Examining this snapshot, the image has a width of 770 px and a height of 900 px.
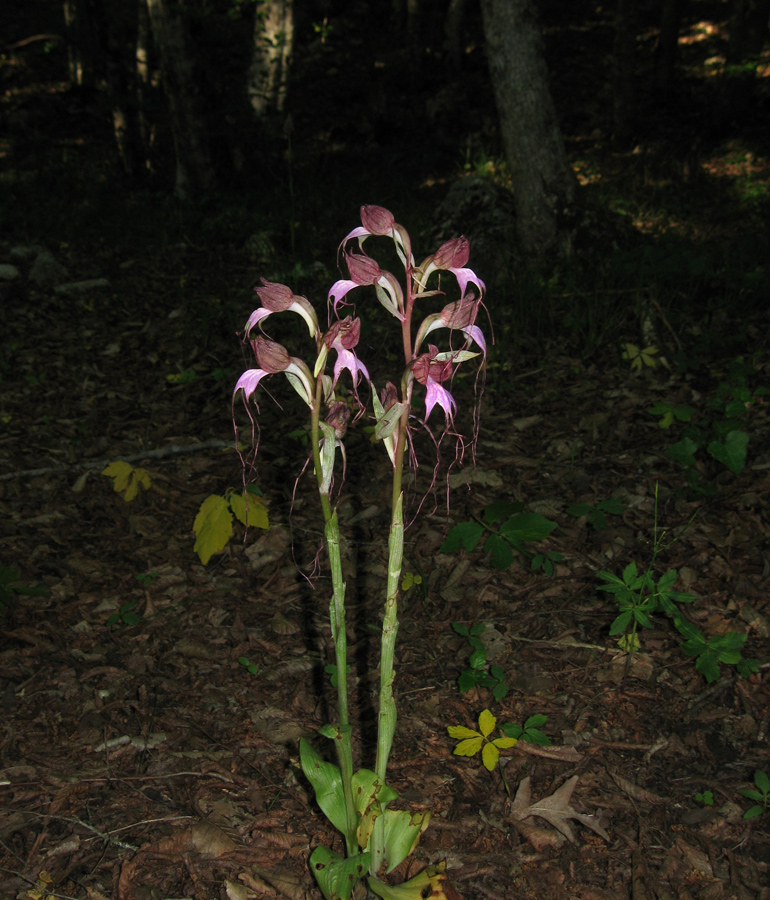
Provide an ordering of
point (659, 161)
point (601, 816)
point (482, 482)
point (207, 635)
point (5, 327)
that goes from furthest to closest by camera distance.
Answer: point (659, 161) < point (5, 327) < point (482, 482) < point (207, 635) < point (601, 816)

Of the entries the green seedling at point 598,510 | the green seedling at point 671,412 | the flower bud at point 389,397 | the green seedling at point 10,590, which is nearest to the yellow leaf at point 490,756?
the green seedling at point 598,510

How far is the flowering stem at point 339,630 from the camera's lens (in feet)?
4.65

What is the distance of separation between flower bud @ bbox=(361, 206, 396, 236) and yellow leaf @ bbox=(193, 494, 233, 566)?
5.12 ft

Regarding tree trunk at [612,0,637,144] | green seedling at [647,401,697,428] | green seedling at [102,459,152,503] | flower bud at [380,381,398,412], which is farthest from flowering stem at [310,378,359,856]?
tree trunk at [612,0,637,144]

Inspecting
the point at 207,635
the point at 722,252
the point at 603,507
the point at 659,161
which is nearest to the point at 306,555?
the point at 207,635

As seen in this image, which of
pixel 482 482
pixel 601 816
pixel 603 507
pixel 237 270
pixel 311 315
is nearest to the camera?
pixel 311 315

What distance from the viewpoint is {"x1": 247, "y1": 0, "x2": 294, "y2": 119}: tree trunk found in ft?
28.2

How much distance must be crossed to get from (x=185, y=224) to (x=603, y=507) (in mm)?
6131

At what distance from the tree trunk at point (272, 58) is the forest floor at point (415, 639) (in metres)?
6.00

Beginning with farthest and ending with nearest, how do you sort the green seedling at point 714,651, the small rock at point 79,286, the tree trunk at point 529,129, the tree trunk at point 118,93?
the tree trunk at point 118,93, the small rock at point 79,286, the tree trunk at point 529,129, the green seedling at point 714,651

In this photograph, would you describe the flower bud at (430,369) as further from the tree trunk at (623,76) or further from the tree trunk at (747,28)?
the tree trunk at (747,28)

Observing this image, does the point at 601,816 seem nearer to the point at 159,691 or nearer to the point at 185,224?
the point at 159,691

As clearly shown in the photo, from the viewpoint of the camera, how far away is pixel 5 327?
16.8 ft

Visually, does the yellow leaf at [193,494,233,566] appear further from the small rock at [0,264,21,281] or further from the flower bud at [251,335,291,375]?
the small rock at [0,264,21,281]
